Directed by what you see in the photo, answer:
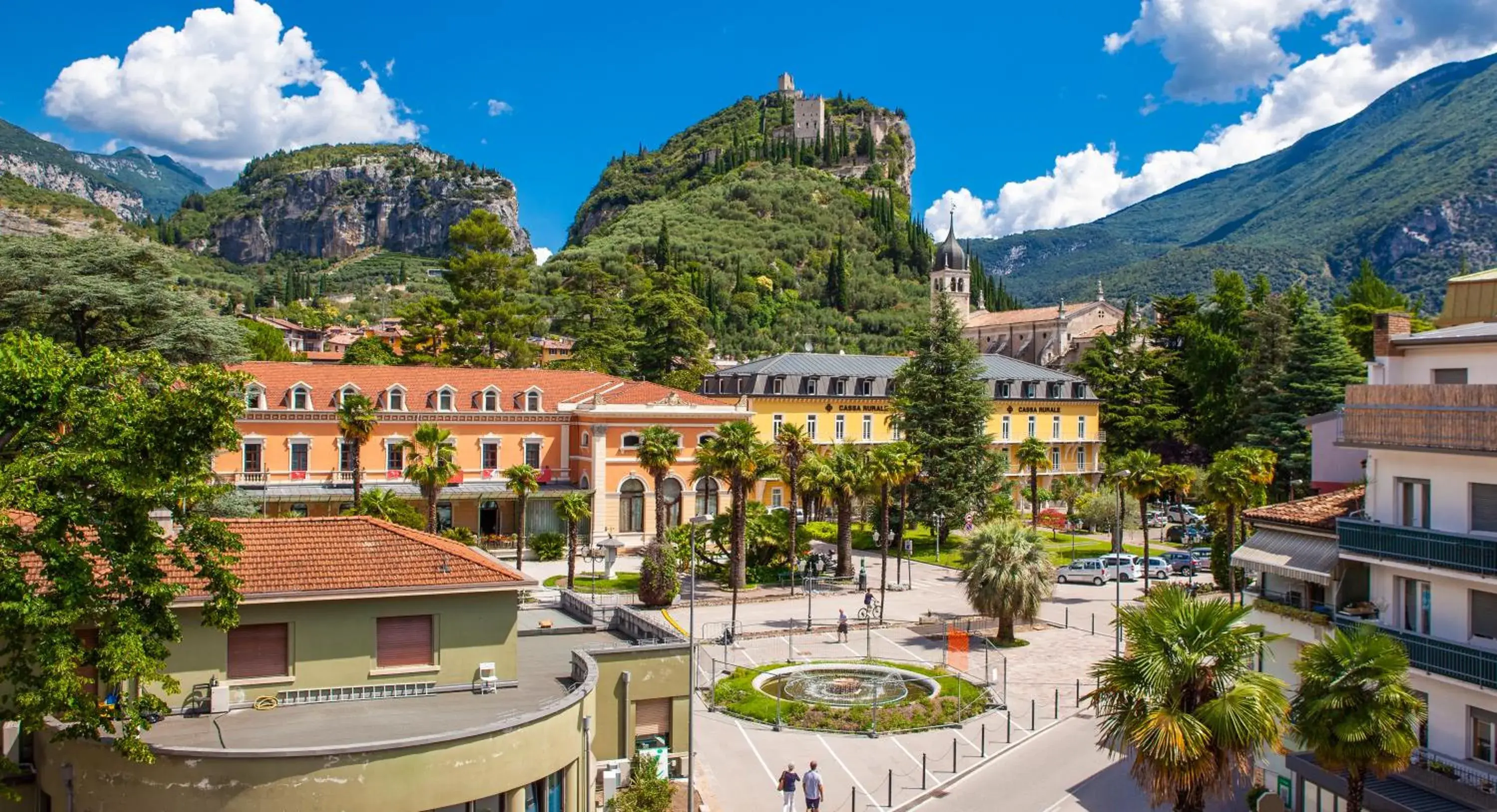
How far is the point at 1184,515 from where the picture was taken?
219 feet

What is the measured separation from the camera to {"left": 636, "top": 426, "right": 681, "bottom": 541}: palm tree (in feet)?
160

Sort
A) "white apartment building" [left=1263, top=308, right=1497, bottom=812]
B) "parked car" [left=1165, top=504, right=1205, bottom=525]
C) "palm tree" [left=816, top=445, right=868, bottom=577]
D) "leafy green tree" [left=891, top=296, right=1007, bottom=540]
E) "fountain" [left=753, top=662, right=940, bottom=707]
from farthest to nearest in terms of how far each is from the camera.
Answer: "parked car" [left=1165, top=504, right=1205, bottom=525] < "leafy green tree" [left=891, top=296, right=1007, bottom=540] < "palm tree" [left=816, top=445, right=868, bottom=577] < "fountain" [left=753, top=662, right=940, bottom=707] < "white apartment building" [left=1263, top=308, right=1497, bottom=812]

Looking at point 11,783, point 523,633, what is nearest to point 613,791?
point 523,633

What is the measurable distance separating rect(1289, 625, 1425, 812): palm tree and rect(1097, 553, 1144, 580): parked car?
33.6 metres

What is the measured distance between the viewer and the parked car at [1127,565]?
2005 inches

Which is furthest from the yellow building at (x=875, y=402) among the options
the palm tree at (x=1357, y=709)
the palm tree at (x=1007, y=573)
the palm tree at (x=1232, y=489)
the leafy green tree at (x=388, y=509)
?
the palm tree at (x=1357, y=709)

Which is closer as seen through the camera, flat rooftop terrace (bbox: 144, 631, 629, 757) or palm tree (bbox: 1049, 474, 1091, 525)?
flat rooftop terrace (bbox: 144, 631, 629, 757)

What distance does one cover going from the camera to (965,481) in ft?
194

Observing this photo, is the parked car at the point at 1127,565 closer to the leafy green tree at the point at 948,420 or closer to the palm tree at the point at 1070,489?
the leafy green tree at the point at 948,420

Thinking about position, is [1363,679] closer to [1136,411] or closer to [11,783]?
[11,783]

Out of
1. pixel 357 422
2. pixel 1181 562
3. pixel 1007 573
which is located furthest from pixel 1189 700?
pixel 1181 562

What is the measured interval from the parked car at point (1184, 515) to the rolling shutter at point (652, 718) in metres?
47.9

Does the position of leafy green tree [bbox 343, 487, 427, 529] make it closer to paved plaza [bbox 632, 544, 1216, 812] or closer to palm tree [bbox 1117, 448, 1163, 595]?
paved plaza [bbox 632, 544, 1216, 812]

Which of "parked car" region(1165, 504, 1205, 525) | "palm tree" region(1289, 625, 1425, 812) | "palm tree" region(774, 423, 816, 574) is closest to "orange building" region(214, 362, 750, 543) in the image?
"palm tree" region(774, 423, 816, 574)
